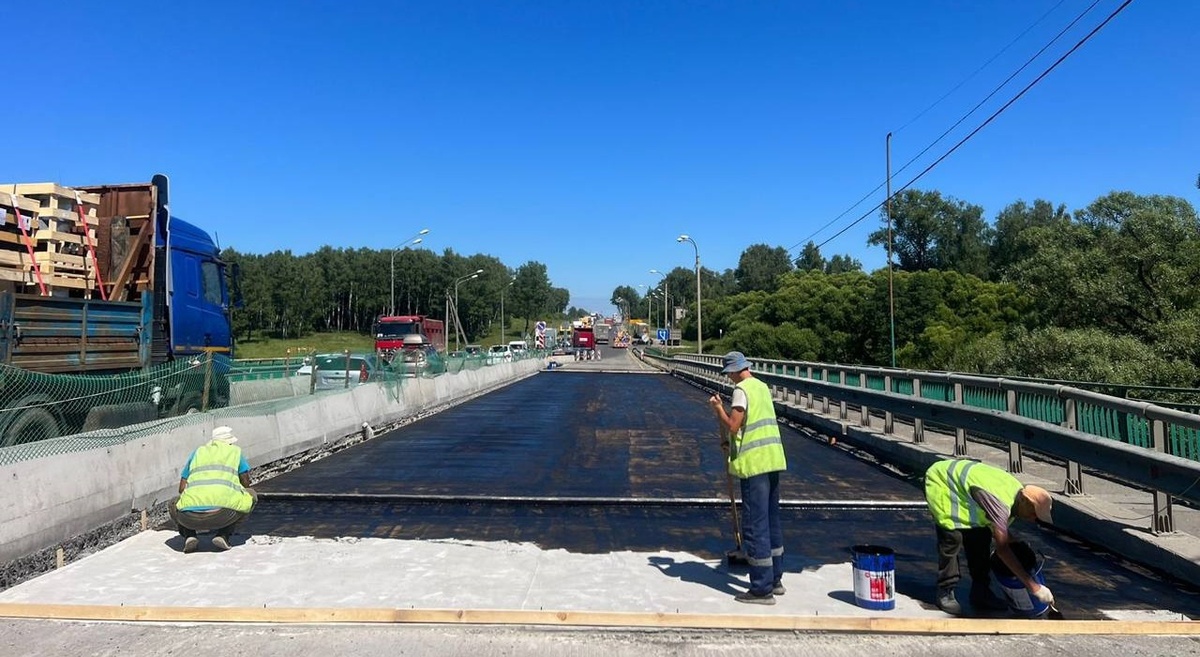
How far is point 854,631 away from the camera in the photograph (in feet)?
16.9

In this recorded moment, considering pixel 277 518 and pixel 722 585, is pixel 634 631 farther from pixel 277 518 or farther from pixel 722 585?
pixel 277 518

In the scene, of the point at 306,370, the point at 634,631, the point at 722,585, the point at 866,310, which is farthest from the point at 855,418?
the point at 866,310

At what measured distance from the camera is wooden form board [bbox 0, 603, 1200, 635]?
201 inches

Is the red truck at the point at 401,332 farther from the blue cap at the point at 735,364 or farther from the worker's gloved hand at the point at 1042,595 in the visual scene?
the worker's gloved hand at the point at 1042,595

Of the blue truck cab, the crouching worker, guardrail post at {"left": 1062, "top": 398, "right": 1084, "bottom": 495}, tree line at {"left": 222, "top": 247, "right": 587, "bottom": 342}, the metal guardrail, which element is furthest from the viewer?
tree line at {"left": 222, "top": 247, "right": 587, "bottom": 342}

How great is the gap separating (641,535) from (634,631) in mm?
2439

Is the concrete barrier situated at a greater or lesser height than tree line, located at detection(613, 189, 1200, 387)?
lesser

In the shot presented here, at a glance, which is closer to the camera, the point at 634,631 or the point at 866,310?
the point at 634,631

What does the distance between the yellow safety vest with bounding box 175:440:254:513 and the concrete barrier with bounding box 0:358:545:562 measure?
106 cm

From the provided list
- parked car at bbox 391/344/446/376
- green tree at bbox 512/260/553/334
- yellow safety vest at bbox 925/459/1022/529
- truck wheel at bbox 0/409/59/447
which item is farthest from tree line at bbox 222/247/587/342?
yellow safety vest at bbox 925/459/1022/529

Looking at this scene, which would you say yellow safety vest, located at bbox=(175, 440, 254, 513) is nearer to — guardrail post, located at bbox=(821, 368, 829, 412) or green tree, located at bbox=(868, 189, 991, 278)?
guardrail post, located at bbox=(821, 368, 829, 412)

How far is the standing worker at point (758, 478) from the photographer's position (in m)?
5.57

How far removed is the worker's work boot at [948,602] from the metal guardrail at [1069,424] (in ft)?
6.06

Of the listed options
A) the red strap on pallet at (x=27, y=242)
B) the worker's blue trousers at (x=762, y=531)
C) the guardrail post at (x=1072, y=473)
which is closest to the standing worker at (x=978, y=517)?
the worker's blue trousers at (x=762, y=531)
